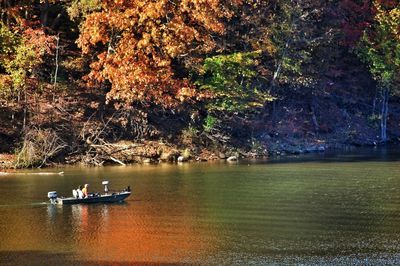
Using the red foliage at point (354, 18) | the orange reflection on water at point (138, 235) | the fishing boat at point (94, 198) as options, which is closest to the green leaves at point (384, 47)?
the red foliage at point (354, 18)

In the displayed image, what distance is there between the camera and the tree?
5188 cm

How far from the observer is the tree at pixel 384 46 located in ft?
170

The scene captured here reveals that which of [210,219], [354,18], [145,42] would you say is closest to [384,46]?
[354,18]

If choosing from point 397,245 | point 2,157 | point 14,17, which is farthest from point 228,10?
point 397,245

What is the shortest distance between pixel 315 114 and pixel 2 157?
82.2ft

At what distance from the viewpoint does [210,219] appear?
2344 centimetres

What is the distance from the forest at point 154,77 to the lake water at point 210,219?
4.73 m

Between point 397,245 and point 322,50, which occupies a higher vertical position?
point 322,50

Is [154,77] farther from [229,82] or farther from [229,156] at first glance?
[229,156]

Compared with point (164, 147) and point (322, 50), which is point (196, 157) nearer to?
point (164, 147)

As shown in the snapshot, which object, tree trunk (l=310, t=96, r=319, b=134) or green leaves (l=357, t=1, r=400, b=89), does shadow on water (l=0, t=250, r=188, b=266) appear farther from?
green leaves (l=357, t=1, r=400, b=89)

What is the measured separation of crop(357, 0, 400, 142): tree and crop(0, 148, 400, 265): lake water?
18.0m

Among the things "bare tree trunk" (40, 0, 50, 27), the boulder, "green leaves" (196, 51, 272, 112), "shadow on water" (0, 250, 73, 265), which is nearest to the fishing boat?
"shadow on water" (0, 250, 73, 265)

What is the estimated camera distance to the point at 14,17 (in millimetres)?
39500
